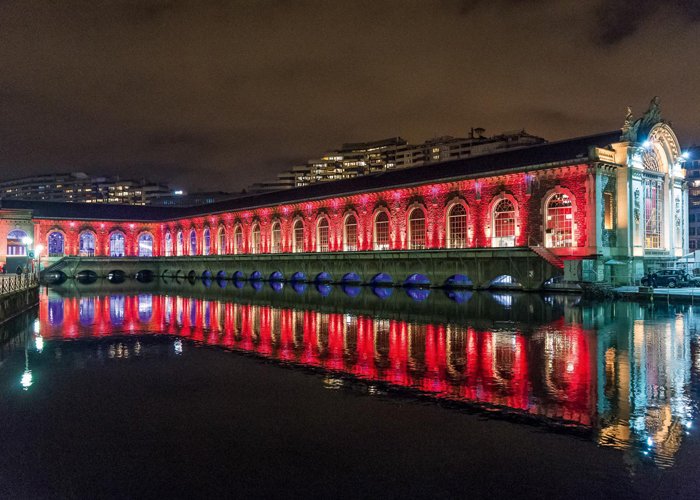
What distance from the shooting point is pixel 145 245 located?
92938 mm

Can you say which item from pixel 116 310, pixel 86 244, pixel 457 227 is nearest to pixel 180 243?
pixel 86 244

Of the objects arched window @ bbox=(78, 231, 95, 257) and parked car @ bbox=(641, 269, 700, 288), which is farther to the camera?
arched window @ bbox=(78, 231, 95, 257)

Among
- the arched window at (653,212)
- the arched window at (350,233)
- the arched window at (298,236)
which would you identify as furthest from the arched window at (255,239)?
the arched window at (653,212)

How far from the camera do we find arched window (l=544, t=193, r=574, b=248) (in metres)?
43.5

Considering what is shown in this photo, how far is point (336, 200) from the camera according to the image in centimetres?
6138

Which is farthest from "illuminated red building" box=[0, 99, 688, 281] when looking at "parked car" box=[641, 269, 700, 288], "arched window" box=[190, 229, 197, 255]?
"arched window" box=[190, 229, 197, 255]

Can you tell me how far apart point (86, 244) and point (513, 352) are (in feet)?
264

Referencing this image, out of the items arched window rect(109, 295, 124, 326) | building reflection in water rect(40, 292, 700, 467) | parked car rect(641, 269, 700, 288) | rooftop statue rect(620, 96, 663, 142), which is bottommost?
arched window rect(109, 295, 124, 326)

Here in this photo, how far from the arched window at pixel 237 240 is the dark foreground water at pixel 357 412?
53337 millimetres

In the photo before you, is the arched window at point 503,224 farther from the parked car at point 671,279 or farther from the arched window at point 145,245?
the arched window at point 145,245

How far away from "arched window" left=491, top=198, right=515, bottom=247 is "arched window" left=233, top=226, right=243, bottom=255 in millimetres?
38758

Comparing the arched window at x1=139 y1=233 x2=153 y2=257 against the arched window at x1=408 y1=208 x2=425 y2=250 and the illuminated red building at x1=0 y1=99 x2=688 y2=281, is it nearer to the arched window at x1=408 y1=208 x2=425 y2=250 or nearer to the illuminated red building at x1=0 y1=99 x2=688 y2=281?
the illuminated red building at x1=0 y1=99 x2=688 y2=281

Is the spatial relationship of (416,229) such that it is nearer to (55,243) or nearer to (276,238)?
(276,238)

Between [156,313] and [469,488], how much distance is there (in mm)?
27829
